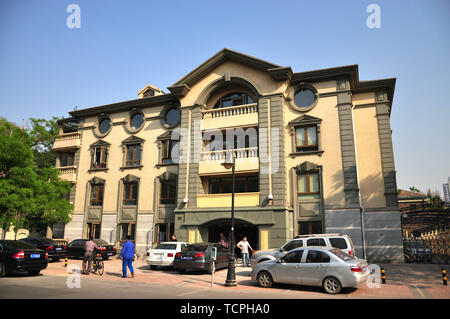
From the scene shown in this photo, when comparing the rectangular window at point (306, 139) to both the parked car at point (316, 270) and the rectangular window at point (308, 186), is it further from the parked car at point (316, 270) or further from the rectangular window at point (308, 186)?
the parked car at point (316, 270)

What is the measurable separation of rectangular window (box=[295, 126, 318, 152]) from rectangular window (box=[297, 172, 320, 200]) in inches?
69.1

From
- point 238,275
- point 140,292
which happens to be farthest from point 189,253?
point 140,292

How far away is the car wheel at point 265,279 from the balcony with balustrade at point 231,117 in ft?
40.1

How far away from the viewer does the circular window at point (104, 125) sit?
28475 millimetres

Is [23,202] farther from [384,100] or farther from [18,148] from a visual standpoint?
[384,100]

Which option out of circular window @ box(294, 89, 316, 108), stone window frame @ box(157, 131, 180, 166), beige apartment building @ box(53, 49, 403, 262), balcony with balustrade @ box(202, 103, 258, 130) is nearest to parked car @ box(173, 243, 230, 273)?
beige apartment building @ box(53, 49, 403, 262)

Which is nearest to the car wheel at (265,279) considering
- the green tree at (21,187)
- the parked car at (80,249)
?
the parked car at (80,249)

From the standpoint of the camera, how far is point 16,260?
503 inches

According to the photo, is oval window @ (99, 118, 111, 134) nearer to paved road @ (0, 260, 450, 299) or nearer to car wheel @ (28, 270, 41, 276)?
car wheel @ (28, 270, 41, 276)

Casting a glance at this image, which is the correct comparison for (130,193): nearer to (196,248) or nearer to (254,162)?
(254,162)

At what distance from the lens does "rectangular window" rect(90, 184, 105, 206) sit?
1064 inches

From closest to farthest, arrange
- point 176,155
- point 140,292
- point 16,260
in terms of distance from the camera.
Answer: point 140,292 < point 16,260 < point 176,155

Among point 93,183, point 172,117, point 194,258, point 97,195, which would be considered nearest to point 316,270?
point 194,258
